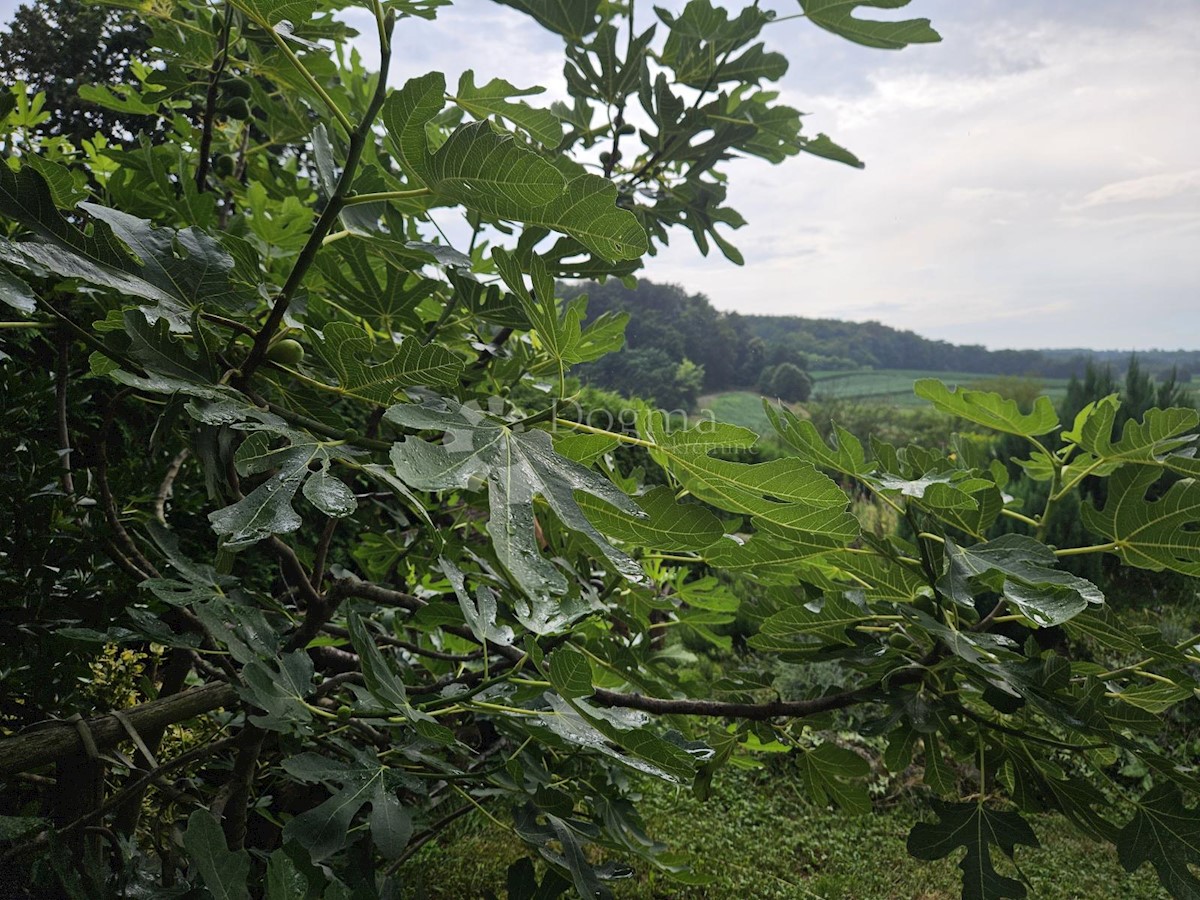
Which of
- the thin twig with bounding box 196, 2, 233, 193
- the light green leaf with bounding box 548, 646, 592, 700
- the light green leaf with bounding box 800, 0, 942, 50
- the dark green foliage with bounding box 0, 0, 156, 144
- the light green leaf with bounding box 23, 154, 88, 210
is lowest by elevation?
the light green leaf with bounding box 548, 646, 592, 700

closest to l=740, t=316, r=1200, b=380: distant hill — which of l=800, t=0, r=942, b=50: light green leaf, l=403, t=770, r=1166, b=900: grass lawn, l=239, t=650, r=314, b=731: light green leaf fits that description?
l=403, t=770, r=1166, b=900: grass lawn

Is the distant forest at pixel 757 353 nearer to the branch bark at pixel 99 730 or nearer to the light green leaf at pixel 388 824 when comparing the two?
the branch bark at pixel 99 730

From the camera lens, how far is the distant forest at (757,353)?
8.63 meters

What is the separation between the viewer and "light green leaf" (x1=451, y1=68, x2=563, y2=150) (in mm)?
738

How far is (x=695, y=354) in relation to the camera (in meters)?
10.1

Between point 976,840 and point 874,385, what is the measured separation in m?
13.5

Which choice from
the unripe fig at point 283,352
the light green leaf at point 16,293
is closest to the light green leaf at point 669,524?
the unripe fig at point 283,352

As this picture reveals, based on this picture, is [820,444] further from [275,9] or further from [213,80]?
[213,80]

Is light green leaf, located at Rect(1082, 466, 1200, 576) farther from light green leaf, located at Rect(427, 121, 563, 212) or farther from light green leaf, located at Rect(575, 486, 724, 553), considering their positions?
light green leaf, located at Rect(427, 121, 563, 212)

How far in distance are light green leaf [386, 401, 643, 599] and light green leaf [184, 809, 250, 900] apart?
0.42 m

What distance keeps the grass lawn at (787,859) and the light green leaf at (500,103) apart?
2.26 meters

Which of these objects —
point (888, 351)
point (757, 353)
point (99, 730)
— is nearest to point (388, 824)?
point (99, 730)

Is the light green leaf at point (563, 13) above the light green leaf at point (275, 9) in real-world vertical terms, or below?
above

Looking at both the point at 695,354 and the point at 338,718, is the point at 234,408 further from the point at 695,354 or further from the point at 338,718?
the point at 695,354
